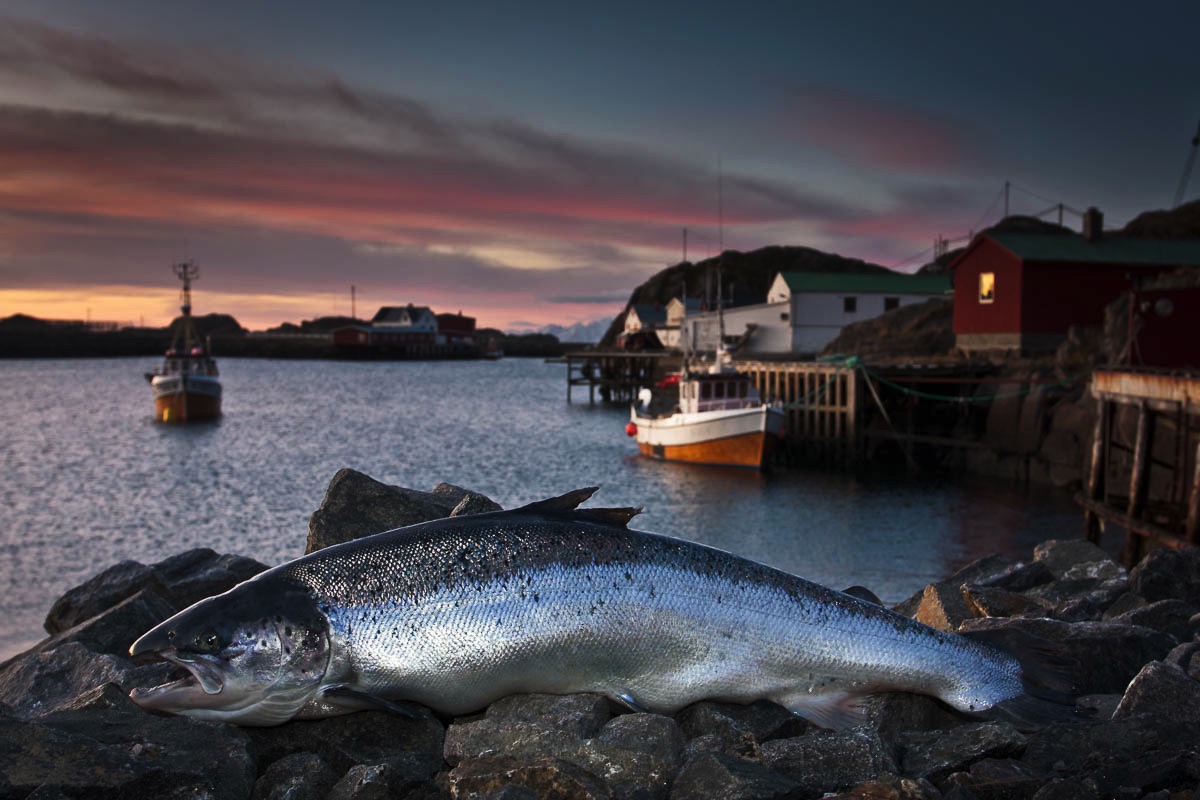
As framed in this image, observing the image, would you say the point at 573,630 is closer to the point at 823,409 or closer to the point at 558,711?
the point at 558,711

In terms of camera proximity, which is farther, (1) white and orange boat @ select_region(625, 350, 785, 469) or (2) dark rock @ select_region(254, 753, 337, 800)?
(1) white and orange boat @ select_region(625, 350, 785, 469)

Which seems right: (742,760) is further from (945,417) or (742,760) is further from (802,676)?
(945,417)

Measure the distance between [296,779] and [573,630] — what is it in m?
1.42

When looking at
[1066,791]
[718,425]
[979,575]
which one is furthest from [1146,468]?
[718,425]

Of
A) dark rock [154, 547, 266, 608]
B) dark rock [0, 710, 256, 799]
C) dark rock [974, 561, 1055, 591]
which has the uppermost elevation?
dark rock [0, 710, 256, 799]

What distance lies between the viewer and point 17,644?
1421 centimetres

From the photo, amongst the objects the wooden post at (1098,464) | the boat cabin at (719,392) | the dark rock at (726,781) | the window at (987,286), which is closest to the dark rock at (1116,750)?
the dark rock at (726,781)

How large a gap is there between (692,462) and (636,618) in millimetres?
32398

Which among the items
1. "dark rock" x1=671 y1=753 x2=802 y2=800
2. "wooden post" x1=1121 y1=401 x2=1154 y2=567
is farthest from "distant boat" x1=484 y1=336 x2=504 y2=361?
"dark rock" x1=671 y1=753 x2=802 y2=800

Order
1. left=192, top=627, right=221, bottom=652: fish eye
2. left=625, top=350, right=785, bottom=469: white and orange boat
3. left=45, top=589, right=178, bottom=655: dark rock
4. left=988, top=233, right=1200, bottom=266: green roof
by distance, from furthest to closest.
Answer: left=988, top=233, right=1200, bottom=266: green roof
left=625, top=350, right=785, bottom=469: white and orange boat
left=45, top=589, right=178, bottom=655: dark rock
left=192, top=627, right=221, bottom=652: fish eye

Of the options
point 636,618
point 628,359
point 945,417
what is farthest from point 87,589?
point 628,359

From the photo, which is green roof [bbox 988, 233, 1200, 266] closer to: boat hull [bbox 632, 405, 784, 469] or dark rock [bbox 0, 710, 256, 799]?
boat hull [bbox 632, 405, 784, 469]

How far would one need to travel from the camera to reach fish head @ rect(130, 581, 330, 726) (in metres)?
4.30

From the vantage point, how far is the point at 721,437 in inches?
1411
